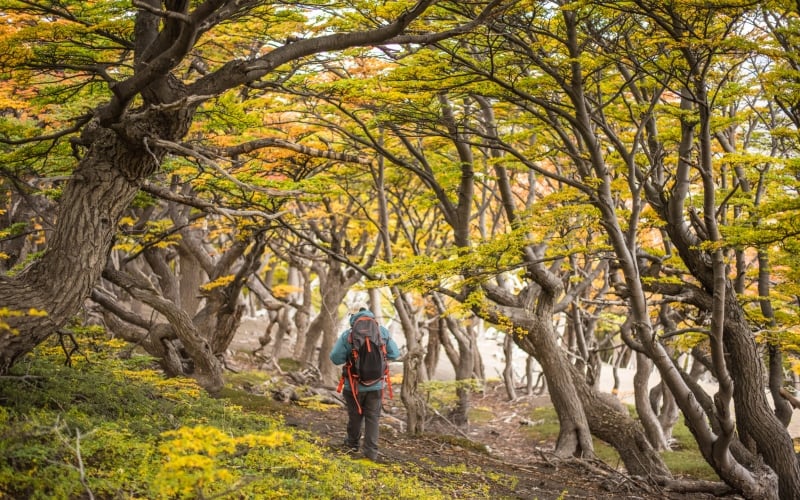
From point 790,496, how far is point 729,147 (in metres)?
5.22

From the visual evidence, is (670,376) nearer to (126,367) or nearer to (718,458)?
(718,458)

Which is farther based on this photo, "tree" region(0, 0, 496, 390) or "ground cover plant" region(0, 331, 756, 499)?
"tree" region(0, 0, 496, 390)

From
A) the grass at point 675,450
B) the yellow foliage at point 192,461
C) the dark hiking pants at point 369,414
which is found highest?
the yellow foliage at point 192,461

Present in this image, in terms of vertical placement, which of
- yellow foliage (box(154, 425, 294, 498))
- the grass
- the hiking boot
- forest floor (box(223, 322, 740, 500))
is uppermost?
yellow foliage (box(154, 425, 294, 498))

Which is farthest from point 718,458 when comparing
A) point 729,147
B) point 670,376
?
point 729,147

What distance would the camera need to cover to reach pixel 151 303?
9289 mm

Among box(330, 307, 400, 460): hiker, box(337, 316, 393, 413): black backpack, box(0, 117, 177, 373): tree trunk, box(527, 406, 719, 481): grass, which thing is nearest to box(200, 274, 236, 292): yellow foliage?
box(330, 307, 400, 460): hiker

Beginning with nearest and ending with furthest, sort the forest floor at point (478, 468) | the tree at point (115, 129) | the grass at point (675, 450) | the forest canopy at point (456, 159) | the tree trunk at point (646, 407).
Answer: the tree at point (115, 129) < the forest canopy at point (456, 159) < the forest floor at point (478, 468) < the grass at point (675, 450) < the tree trunk at point (646, 407)

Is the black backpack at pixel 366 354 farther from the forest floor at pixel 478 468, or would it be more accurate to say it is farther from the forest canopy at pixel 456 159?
the forest floor at pixel 478 468

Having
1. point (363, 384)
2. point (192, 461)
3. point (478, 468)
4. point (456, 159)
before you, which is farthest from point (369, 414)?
point (456, 159)

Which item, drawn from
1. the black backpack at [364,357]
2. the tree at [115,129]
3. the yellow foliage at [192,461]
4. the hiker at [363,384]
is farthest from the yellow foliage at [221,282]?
the yellow foliage at [192,461]

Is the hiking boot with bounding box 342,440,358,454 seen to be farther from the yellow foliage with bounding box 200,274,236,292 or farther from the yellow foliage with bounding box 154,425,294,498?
the yellow foliage with bounding box 154,425,294,498

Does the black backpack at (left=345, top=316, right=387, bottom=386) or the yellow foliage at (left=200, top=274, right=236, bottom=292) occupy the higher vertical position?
the yellow foliage at (left=200, top=274, right=236, bottom=292)

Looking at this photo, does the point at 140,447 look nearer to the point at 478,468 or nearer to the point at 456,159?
the point at 478,468
